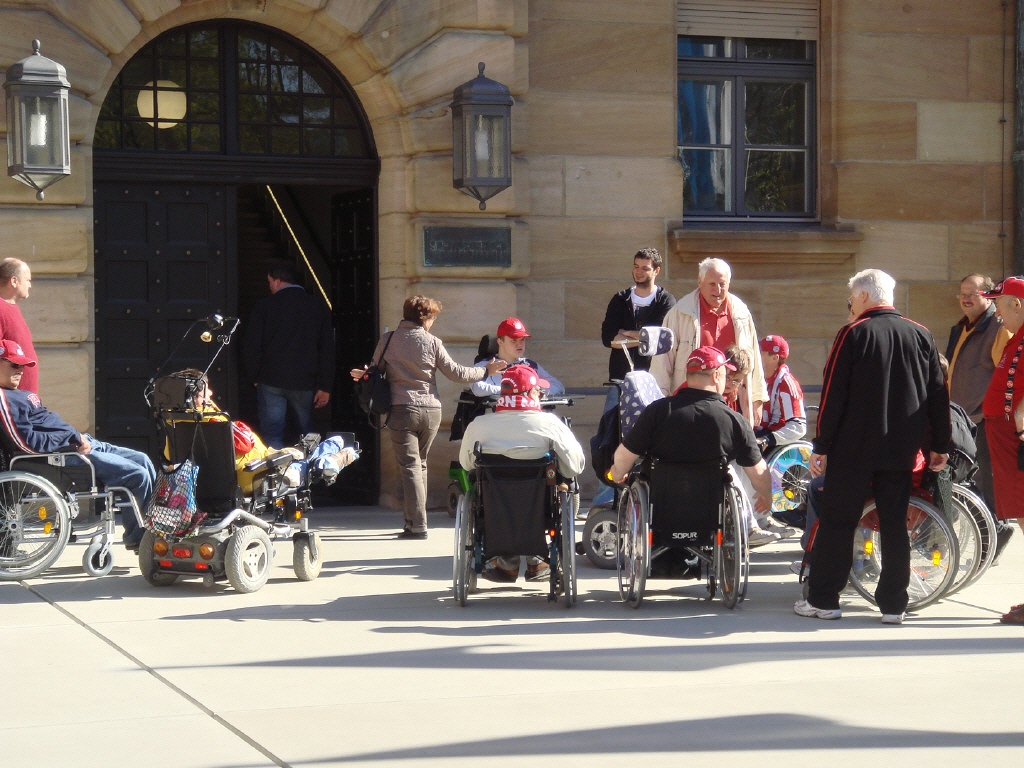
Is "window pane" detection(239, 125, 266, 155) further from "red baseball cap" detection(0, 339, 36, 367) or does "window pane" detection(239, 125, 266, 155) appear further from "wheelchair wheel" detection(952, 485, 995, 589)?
"wheelchair wheel" detection(952, 485, 995, 589)

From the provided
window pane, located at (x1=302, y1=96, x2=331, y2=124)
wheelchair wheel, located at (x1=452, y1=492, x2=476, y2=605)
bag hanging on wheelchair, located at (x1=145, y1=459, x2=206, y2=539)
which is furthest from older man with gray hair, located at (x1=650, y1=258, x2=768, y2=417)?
window pane, located at (x1=302, y1=96, x2=331, y2=124)

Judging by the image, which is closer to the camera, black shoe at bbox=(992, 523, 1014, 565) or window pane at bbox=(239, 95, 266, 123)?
black shoe at bbox=(992, 523, 1014, 565)

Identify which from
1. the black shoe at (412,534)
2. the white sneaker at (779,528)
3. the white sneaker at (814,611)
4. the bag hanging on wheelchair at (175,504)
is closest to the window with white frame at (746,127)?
the black shoe at (412,534)

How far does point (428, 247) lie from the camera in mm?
12227

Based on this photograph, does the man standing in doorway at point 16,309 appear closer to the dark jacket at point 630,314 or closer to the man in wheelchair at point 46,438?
the man in wheelchair at point 46,438

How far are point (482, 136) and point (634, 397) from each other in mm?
3675

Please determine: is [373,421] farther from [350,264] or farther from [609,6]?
[609,6]

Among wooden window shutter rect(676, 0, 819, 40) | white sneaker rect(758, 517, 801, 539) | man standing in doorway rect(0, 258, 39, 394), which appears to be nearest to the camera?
white sneaker rect(758, 517, 801, 539)

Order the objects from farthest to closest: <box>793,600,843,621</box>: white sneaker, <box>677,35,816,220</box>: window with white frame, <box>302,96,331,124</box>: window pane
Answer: <box>677,35,816,220</box>: window with white frame → <box>302,96,331,124</box>: window pane → <box>793,600,843,621</box>: white sneaker

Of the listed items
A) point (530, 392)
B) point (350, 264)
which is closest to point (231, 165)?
point (350, 264)

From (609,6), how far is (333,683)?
7.88 meters

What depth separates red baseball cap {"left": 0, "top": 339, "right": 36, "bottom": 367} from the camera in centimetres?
922

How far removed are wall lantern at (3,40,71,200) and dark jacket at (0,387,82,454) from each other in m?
2.13

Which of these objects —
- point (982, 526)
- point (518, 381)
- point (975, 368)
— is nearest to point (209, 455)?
point (518, 381)
